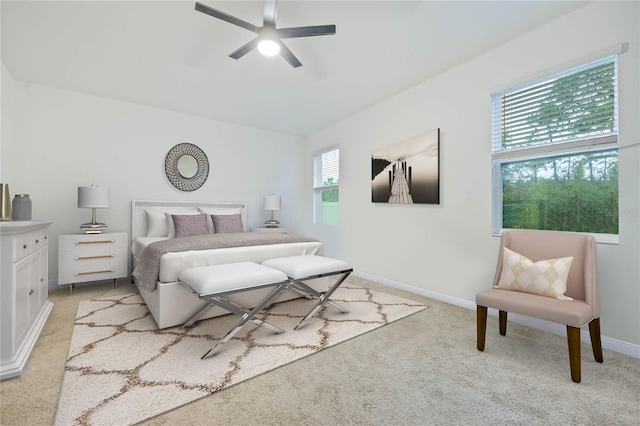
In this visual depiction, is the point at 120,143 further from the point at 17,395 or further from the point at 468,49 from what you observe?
the point at 468,49

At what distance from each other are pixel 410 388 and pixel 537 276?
46.4 inches

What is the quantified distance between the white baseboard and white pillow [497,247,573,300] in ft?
1.86

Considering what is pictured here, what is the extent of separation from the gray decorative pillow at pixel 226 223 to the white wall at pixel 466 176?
1.61 meters

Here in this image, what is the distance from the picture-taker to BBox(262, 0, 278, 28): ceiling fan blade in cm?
194

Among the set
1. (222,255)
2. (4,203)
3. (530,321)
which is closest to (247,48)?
(222,255)

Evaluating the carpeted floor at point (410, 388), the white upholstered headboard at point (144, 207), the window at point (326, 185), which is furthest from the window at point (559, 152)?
the white upholstered headboard at point (144, 207)

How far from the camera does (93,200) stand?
3443mm

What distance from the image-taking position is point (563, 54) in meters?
2.28

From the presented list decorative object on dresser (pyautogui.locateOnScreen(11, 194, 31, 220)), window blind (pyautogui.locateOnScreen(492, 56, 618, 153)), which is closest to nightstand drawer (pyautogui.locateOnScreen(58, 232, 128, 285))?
decorative object on dresser (pyautogui.locateOnScreen(11, 194, 31, 220))

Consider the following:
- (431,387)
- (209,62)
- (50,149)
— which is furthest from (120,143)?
(431,387)

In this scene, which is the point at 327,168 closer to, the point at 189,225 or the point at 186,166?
the point at 186,166

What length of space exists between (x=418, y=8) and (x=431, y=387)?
260 cm

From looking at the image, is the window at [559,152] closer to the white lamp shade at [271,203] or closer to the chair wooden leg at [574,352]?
the chair wooden leg at [574,352]

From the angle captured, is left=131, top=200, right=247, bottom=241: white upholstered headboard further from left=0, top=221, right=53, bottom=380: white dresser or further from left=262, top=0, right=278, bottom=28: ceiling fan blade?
left=262, top=0, right=278, bottom=28: ceiling fan blade
